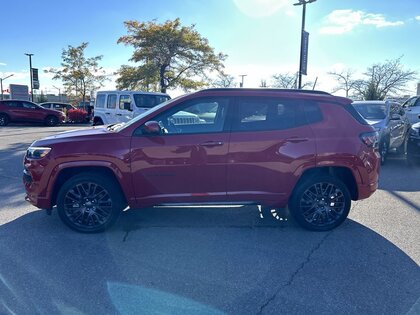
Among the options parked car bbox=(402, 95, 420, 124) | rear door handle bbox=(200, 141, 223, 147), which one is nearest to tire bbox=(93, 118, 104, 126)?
rear door handle bbox=(200, 141, 223, 147)

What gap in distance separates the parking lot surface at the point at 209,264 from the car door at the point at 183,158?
0.54 m

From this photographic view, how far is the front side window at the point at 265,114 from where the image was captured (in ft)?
13.3

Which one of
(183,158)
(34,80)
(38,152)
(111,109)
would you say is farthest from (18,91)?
(183,158)

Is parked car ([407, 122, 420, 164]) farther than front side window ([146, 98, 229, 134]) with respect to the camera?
Yes

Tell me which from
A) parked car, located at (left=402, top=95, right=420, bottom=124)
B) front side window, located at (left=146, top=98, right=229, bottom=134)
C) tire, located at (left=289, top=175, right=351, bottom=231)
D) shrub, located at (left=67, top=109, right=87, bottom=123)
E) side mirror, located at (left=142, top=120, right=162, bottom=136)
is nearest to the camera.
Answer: side mirror, located at (left=142, top=120, right=162, bottom=136)

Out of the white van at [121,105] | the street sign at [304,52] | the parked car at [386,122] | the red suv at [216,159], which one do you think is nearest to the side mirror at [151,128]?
the red suv at [216,159]

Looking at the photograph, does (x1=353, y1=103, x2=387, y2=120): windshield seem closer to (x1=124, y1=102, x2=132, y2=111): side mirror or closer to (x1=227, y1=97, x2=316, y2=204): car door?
(x1=227, y1=97, x2=316, y2=204): car door

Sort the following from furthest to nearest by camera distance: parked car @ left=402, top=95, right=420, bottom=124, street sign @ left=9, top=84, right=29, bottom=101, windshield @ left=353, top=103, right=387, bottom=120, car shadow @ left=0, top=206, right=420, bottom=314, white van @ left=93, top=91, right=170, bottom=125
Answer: street sign @ left=9, top=84, right=29, bottom=101 → parked car @ left=402, top=95, right=420, bottom=124 → white van @ left=93, top=91, right=170, bottom=125 → windshield @ left=353, top=103, right=387, bottom=120 → car shadow @ left=0, top=206, right=420, bottom=314

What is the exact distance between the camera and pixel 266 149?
3984mm

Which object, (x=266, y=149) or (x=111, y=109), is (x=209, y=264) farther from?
(x=111, y=109)

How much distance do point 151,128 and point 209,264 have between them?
1697mm

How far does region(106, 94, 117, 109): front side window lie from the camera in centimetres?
1232

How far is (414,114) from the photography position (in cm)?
1343

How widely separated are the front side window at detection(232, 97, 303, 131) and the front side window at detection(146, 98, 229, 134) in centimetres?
22
